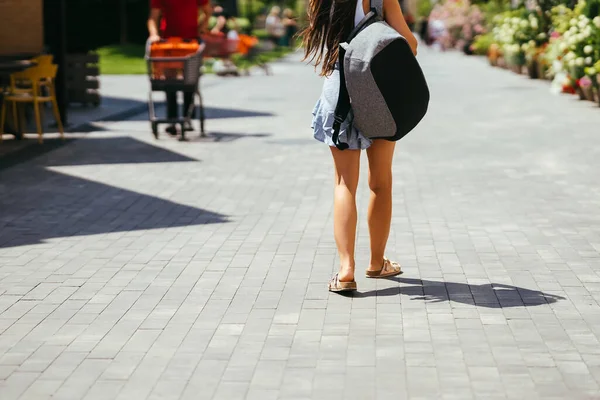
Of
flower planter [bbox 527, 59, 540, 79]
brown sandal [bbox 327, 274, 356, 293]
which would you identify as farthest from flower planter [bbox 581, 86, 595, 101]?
brown sandal [bbox 327, 274, 356, 293]

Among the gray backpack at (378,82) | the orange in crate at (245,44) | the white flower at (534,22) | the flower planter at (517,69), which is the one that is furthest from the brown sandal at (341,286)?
the orange in crate at (245,44)

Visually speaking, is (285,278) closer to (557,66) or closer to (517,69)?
(557,66)

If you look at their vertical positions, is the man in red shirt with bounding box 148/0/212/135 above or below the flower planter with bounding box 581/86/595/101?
above

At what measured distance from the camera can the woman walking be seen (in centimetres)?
677

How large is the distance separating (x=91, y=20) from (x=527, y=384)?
16.3m

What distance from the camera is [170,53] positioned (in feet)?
48.0

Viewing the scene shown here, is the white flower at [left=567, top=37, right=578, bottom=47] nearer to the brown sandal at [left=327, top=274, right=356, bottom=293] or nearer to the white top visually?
the white top

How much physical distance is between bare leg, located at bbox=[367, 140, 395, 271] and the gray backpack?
267 millimetres

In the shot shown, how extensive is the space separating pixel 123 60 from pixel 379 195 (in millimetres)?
34241

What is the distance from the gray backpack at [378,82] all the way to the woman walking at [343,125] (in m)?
0.08

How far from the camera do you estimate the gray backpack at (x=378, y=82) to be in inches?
256

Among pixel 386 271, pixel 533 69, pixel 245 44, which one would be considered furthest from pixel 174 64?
pixel 245 44

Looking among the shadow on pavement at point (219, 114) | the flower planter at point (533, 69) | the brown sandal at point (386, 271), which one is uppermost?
the brown sandal at point (386, 271)

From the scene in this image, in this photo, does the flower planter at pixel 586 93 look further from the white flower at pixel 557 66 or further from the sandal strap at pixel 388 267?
the sandal strap at pixel 388 267
